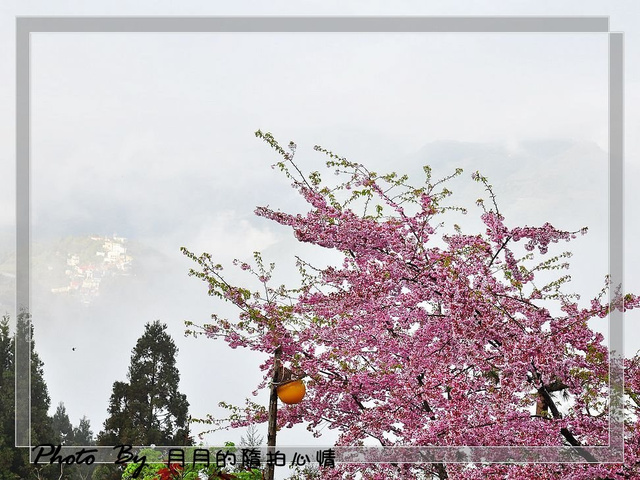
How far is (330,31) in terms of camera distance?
123 inches

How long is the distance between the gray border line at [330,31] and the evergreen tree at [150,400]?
0.56m

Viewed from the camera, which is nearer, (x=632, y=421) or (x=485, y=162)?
(x=632, y=421)

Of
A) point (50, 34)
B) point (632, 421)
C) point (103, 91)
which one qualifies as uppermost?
point (50, 34)

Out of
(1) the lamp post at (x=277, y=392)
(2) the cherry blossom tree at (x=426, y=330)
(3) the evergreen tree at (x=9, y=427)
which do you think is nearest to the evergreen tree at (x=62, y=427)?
(2) the cherry blossom tree at (x=426, y=330)

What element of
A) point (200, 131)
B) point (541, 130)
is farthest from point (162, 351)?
point (541, 130)

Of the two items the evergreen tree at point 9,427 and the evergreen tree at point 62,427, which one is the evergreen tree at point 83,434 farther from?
the evergreen tree at point 9,427

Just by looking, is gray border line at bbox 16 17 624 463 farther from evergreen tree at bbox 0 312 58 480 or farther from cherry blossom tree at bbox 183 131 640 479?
evergreen tree at bbox 0 312 58 480

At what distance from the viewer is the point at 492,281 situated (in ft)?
9.32

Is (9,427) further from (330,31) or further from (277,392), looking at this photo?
(330,31)

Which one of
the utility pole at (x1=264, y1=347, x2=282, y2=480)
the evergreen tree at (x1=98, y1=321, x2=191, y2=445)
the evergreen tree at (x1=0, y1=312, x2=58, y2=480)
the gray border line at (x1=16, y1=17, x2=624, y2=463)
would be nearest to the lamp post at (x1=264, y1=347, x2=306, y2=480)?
the utility pole at (x1=264, y1=347, x2=282, y2=480)

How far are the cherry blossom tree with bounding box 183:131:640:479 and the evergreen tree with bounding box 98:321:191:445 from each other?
337mm

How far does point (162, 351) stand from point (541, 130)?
2.14 meters

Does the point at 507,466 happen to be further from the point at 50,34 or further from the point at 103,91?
the point at 50,34

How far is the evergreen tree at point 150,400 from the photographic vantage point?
3.34m
